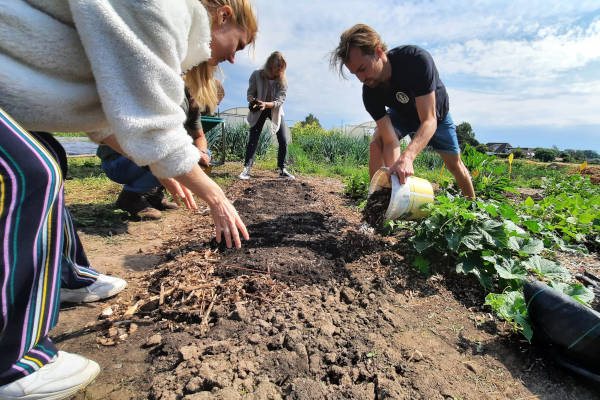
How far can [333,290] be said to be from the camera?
1.66 metres

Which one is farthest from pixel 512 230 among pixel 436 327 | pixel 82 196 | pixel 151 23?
pixel 82 196

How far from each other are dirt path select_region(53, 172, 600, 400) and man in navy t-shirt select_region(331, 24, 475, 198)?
861 millimetres

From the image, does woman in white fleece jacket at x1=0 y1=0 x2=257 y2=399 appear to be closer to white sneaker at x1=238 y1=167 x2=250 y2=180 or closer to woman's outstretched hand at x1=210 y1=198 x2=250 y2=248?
woman's outstretched hand at x1=210 y1=198 x2=250 y2=248

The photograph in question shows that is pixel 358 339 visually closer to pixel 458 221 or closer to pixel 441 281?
pixel 441 281

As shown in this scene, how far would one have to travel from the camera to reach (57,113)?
0.91 meters

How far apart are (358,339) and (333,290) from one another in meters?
0.38

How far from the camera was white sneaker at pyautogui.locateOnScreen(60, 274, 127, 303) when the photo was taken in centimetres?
154

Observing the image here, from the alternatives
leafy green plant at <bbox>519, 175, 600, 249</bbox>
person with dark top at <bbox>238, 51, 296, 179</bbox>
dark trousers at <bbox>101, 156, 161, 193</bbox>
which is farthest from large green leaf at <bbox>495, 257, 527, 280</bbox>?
person with dark top at <bbox>238, 51, 296, 179</bbox>

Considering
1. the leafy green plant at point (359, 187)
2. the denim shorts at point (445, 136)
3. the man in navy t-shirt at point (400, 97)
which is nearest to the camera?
the man in navy t-shirt at point (400, 97)

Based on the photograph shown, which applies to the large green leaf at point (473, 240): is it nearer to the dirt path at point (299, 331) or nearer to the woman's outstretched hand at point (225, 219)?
the dirt path at point (299, 331)

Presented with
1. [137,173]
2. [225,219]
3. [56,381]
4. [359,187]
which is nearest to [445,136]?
→ [359,187]

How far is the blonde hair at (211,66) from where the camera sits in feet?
3.73

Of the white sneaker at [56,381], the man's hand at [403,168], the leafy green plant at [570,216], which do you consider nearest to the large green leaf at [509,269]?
the man's hand at [403,168]

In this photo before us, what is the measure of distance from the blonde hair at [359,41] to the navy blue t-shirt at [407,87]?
217 millimetres
